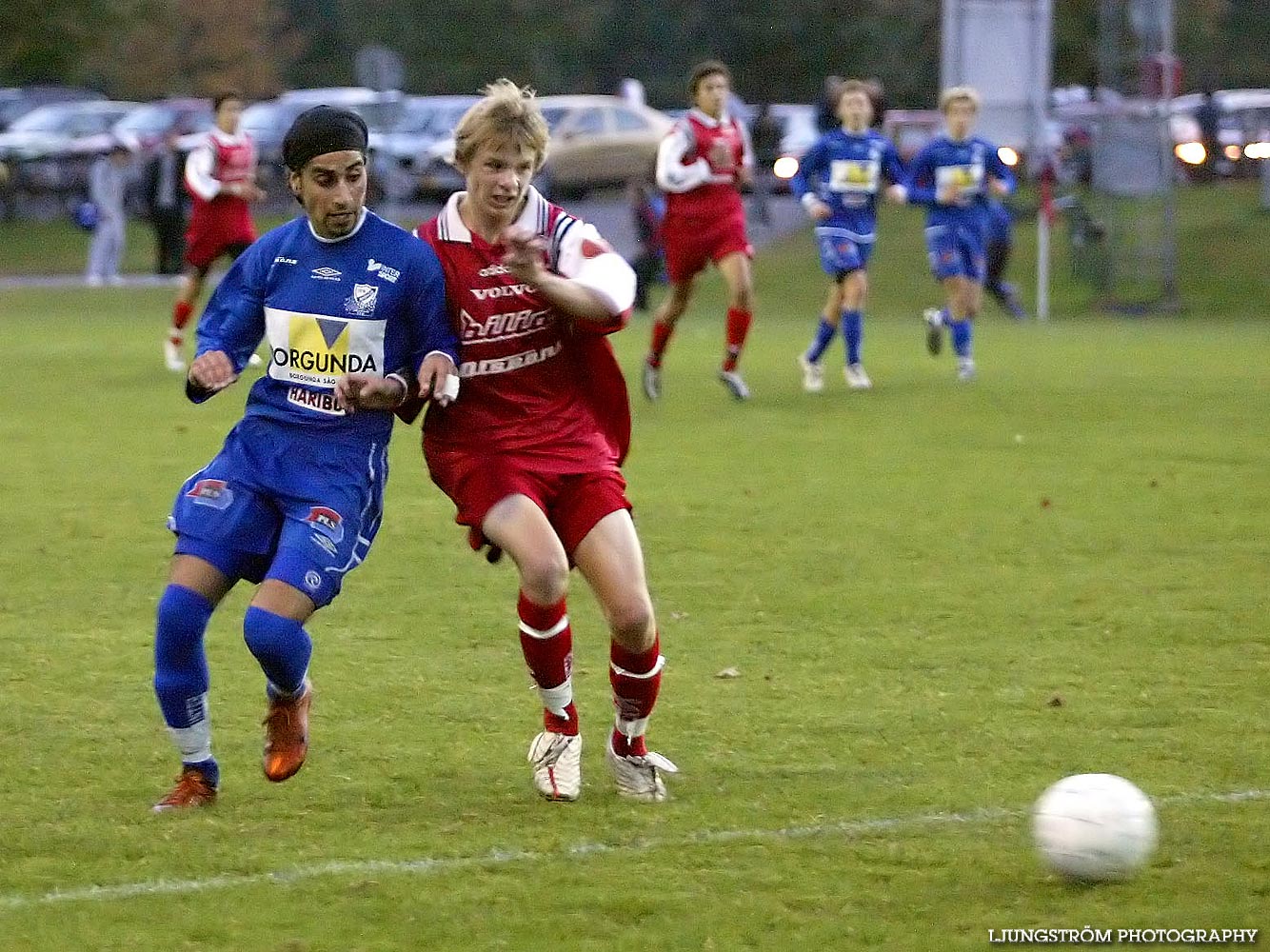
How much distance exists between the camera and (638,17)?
62.5 meters

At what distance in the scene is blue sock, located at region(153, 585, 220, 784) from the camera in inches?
202

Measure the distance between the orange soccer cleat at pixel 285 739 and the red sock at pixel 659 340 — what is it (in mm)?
9546

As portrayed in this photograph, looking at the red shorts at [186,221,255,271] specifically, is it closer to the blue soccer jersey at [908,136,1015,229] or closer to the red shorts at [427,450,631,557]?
the blue soccer jersey at [908,136,1015,229]

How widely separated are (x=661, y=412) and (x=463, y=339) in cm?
926

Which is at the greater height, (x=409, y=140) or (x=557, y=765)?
(x=557, y=765)

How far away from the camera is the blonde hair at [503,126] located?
529cm

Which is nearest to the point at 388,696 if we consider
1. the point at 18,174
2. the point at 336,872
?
the point at 336,872

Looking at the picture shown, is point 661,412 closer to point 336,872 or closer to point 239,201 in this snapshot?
point 239,201

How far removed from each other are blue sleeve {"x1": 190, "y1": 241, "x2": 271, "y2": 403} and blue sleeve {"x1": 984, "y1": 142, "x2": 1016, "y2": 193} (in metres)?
11.4

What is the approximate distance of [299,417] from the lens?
5.28 m

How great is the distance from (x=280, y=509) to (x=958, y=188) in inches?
461

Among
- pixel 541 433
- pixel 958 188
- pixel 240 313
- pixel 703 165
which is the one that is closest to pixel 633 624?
pixel 541 433

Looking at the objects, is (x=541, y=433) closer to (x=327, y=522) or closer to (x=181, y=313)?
(x=327, y=522)

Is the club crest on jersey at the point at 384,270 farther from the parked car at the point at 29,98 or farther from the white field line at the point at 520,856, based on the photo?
the parked car at the point at 29,98
